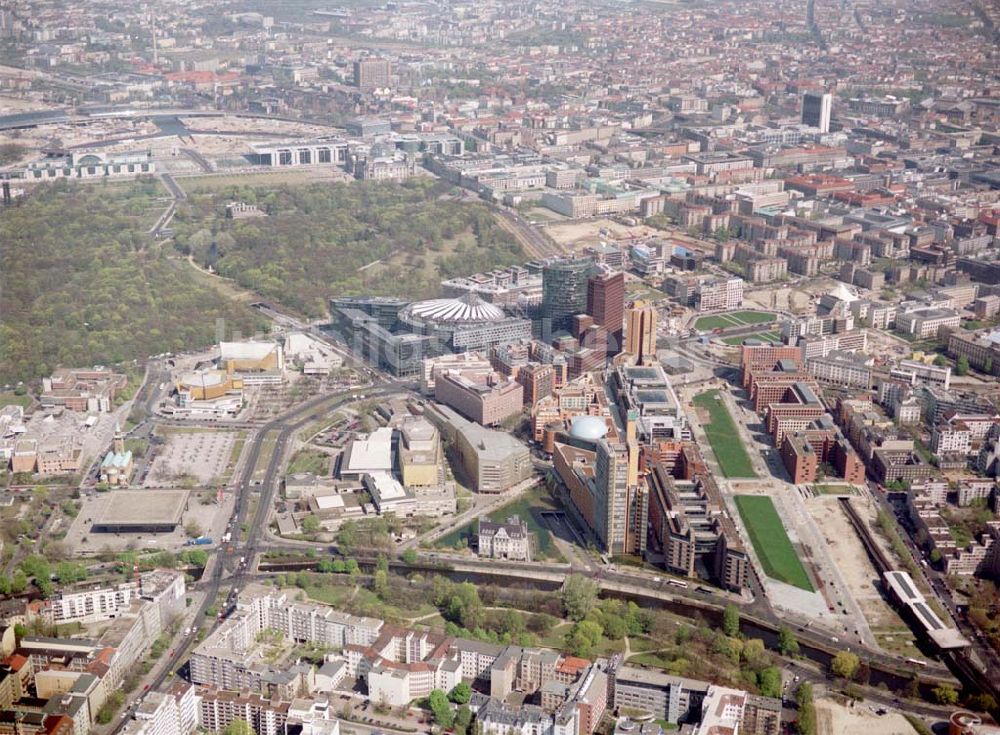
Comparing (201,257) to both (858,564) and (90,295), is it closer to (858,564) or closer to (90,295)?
(90,295)

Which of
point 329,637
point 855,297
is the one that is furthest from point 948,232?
point 329,637

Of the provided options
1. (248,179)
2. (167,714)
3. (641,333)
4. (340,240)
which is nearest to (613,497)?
(167,714)

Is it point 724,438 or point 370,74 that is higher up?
point 370,74

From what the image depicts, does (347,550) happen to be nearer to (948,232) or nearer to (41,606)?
(41,606)

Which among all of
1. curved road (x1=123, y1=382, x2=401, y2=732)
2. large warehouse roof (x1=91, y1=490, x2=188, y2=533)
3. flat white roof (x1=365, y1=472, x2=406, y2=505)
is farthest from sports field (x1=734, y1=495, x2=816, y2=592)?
large warehouse roof (x1=91, y1=490, x2=188, y2=533)

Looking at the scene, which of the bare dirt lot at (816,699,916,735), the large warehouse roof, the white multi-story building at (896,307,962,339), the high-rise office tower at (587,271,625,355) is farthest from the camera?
the white multi-story building at (896,307,962,339)

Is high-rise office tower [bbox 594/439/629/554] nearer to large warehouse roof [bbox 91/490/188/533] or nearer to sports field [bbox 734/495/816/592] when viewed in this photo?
sports field [bbox 734/495/816/592]
